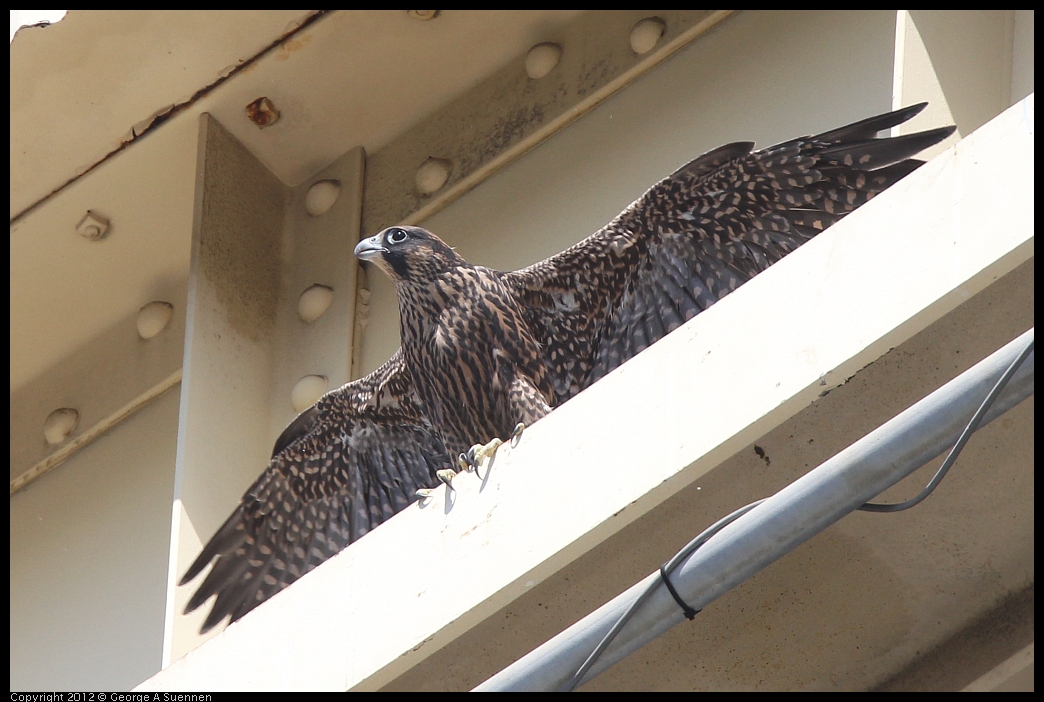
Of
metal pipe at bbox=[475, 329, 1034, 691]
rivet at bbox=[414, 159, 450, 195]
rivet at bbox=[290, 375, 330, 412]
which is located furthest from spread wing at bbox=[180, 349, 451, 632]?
metal pipe at bbox=[475, 329, 1034, 691]

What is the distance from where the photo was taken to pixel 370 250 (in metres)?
5.65

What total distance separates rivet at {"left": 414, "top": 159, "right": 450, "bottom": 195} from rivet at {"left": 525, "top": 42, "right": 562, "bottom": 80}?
0.53 m

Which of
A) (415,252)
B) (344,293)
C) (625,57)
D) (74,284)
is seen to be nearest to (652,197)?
(415,252)

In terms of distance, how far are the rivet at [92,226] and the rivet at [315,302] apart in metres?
0.95

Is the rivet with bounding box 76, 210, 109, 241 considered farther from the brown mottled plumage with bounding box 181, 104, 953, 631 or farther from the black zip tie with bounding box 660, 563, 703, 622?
the black zip tie with bounding box 660, 563, 703, 622

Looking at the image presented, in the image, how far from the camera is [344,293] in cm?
670

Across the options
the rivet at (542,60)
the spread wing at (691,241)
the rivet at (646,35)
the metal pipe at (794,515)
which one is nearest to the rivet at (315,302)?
the rivet at (542,60)

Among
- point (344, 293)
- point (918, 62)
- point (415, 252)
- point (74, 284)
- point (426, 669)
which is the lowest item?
point (426, 669)

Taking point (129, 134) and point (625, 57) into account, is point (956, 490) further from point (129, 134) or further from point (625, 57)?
point (129, 134)

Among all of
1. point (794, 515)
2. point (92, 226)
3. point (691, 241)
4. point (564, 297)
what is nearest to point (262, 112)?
point (92, 226)

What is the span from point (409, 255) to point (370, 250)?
151 millimetres

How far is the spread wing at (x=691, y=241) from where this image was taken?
5.15 metres

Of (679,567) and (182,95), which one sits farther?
(182,95)

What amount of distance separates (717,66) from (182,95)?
2.14 meters
